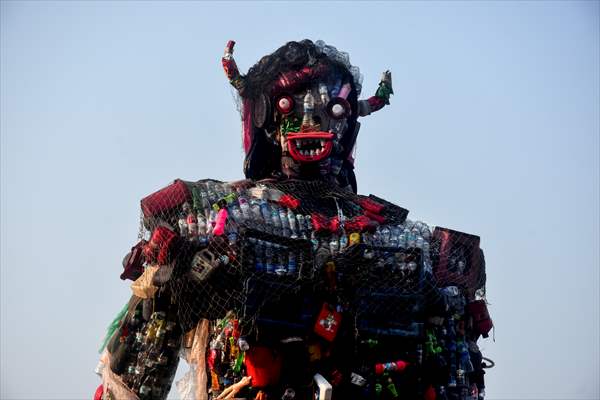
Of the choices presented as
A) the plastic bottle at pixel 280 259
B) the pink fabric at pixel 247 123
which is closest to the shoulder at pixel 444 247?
the plastic bottle at pixel 280 259

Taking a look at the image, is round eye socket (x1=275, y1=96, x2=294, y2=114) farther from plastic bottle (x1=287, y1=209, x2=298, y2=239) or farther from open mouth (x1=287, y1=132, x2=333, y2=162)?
plastic bottle (x1=287, y1=209, x2=298, y2=239)

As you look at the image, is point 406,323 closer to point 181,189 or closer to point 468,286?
point 468,286

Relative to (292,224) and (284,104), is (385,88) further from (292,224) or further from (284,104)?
(292,224)

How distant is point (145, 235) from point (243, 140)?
190 cm

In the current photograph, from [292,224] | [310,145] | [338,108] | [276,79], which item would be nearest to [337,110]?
[338,108]

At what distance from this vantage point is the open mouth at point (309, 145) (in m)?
10.1

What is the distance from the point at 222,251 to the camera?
8.86 m

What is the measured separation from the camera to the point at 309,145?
33.3 ft

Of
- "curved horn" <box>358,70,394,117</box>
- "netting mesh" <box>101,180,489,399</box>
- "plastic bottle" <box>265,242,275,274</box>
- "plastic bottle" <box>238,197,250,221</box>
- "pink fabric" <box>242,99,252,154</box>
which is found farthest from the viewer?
"curved horn" <box>358,70,394,117</box>

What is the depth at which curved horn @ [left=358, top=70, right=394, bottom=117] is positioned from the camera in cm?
1115

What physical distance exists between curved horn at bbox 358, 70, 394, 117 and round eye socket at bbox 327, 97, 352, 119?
813mm

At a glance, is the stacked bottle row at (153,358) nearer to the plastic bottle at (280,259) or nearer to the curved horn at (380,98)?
the plastic bottle at (280,259)

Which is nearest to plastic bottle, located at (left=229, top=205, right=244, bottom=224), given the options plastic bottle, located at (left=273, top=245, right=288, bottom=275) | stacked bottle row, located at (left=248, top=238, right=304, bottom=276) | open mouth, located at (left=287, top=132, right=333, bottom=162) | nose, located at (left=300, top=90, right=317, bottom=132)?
stacked bottle row, located at (left=248, top=238, right=304, bottom=276)

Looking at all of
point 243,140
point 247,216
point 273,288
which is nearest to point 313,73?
point 243,140
